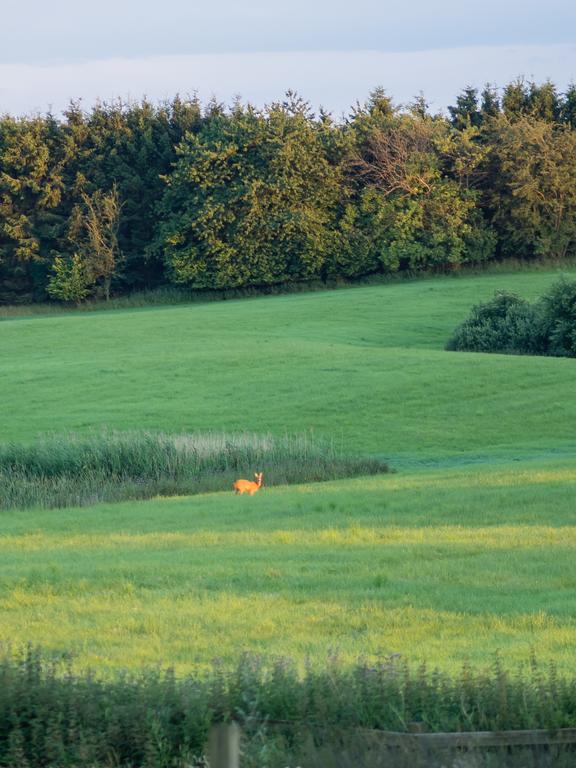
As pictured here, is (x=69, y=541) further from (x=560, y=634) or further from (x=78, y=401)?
(x=78, y=401)

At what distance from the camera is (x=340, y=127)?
242 feet

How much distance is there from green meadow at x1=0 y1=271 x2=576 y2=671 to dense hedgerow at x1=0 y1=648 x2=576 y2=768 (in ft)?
3.12

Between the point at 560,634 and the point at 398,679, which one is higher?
the point at 398,679

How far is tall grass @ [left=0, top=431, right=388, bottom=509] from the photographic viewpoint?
21.3 metres

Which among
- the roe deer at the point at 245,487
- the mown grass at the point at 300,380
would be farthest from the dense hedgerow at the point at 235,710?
the mown grass at the point at 300,380

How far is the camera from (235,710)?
20.8 feet

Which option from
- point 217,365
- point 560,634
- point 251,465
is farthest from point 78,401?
point 560,634

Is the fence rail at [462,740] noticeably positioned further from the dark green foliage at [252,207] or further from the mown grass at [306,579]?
the dark green foliage at [252,207]

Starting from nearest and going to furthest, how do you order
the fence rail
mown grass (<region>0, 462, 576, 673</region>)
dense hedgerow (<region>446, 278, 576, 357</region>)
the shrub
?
the fence rail < mown grass (<region>0, 462, 576, 673</region>) < dense hedgerow (<region>446, 278, 576, 357</region>) < the shrub

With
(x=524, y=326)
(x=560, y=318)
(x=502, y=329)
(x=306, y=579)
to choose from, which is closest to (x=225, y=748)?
(x=306, y=579)

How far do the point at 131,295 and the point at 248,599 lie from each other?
63.1 metres

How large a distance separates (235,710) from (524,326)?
3905 centimetres

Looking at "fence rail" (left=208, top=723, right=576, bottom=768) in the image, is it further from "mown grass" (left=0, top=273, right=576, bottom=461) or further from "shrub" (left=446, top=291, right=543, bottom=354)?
"shrub" (left=446, top=291, right=543, bottom=354)

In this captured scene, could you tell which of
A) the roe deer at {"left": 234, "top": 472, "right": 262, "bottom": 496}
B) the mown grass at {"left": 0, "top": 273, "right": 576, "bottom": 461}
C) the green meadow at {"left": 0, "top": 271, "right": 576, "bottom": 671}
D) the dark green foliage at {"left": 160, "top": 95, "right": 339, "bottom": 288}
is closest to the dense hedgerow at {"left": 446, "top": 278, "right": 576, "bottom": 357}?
the mown grass at {"left": 0, "top": 273, "right": 576, "bottom": 461}
